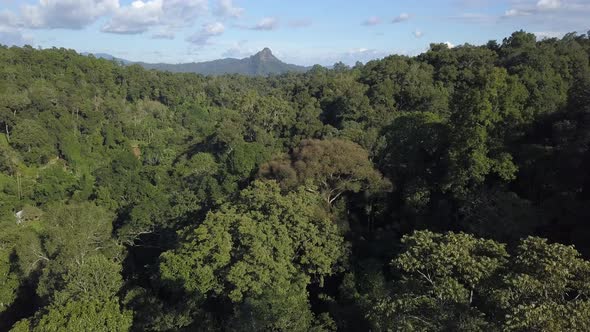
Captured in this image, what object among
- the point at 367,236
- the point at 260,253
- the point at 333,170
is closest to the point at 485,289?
the point at 260,253

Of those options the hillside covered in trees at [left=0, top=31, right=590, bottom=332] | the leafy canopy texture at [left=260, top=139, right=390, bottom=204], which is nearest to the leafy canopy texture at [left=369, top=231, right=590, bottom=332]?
the hillside covered in trees at [left=0, top=31, right=590, bottom=332]

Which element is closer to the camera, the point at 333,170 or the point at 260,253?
the point at 260,253

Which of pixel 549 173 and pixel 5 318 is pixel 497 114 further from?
pixel 5 318

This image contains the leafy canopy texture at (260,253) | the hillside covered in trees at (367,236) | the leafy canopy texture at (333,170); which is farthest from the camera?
the leafy canopy texture at (333,170)

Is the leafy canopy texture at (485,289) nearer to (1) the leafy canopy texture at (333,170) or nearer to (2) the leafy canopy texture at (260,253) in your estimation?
(2) the leafy canopy texture at (260,253)

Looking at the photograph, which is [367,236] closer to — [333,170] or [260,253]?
[333,170]

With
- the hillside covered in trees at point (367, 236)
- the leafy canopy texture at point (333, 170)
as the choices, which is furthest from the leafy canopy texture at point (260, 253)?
the leafy canopy texture at point (333, 170)

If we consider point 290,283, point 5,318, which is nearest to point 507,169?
point 290,283

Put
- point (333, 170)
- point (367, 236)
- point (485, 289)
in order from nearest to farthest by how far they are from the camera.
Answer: point (485, 289) < point (333, 170) < point (367, 236)

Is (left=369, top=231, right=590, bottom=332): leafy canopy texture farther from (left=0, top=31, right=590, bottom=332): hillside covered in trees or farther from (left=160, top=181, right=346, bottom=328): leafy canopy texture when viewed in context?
(left=160, top=181, right=346, bottom=328): leafy canopy texture

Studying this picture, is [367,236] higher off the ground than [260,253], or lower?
lower

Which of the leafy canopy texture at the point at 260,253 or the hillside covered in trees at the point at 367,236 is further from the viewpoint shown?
the leafy canopy texture at the point at 260,253
